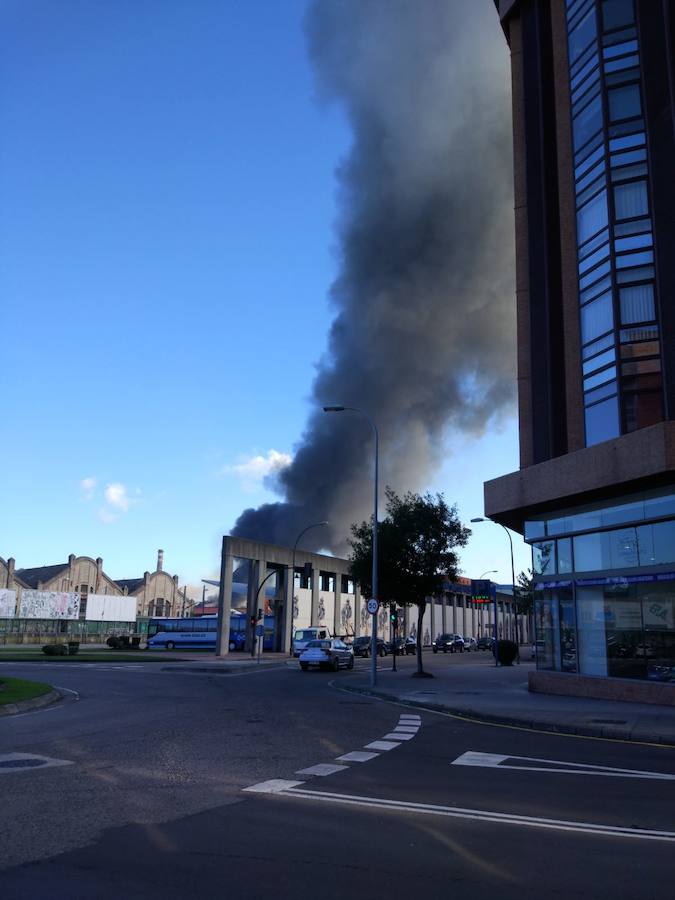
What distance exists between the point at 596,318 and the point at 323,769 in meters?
17.6

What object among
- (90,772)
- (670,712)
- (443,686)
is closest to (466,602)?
(443,686)

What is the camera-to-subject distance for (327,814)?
6.69 metres

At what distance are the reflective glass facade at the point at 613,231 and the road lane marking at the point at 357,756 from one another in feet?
45.2

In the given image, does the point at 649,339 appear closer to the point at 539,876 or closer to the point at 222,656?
the point at 539,876

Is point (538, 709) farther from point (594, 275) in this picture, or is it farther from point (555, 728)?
point (594, 275)

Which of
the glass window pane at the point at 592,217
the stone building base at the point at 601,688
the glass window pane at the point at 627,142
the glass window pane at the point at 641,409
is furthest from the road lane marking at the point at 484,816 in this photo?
the glass window pane at the point at 627,142

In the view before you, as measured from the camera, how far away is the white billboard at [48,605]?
250ft

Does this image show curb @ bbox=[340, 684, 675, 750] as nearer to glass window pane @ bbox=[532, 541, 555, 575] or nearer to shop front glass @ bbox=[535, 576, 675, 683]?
shop front glass @ bbox=[535, 576, 675, 683]

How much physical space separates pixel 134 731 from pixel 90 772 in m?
3.86

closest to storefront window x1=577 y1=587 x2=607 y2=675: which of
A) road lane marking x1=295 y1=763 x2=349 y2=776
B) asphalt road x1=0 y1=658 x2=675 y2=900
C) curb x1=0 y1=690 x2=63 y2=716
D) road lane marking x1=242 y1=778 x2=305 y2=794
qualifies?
asphalt road x1=0 y1=658 x2=675 y2=900

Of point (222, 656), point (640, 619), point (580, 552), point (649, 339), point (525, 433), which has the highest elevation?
point (649, 339)

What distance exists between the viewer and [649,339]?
20969 millimetres

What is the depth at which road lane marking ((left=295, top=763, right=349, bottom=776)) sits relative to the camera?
878 cm

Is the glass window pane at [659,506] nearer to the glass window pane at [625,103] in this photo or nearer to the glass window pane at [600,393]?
the glass window pane at [600,393]
